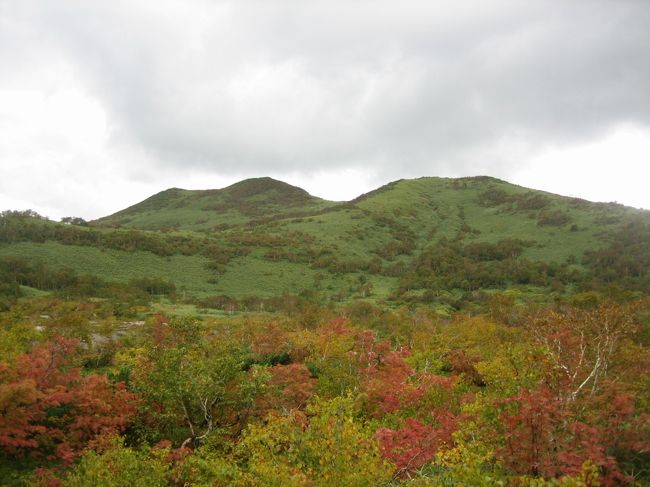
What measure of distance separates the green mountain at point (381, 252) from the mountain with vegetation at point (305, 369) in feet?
1.95

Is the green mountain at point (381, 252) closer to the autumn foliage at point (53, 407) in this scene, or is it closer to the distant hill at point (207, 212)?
the distant hill at point (207, 212)

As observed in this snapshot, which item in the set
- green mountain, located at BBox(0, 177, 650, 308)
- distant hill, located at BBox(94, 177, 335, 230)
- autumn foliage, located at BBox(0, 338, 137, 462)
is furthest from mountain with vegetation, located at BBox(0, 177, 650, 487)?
distant hill, located at BBox(94, 177, 335, 230)

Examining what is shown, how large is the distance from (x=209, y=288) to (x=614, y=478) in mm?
76555

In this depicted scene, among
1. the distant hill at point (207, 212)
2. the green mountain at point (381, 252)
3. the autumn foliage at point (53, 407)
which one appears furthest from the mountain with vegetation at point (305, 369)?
the distant hill at point (207, 212)

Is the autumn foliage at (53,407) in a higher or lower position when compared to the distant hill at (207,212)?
lower

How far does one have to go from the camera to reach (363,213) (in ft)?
458

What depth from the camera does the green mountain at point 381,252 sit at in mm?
83625

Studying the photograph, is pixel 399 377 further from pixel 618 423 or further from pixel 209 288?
pixel 209 288

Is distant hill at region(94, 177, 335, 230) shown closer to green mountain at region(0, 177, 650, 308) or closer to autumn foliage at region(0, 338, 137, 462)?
green mountain at region(0, 177, 650, 308)

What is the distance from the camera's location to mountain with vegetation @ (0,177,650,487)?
12.7 metres

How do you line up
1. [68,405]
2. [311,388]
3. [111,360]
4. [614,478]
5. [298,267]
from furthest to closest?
[298,267] → [111,360] → [311,388] → [68,405] → [614,478]

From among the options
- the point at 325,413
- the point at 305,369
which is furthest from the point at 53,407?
the point at 325,413

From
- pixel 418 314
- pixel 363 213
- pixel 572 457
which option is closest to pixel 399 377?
pixel 572 457

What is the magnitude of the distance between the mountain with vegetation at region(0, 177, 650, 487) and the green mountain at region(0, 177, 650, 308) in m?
0.60
